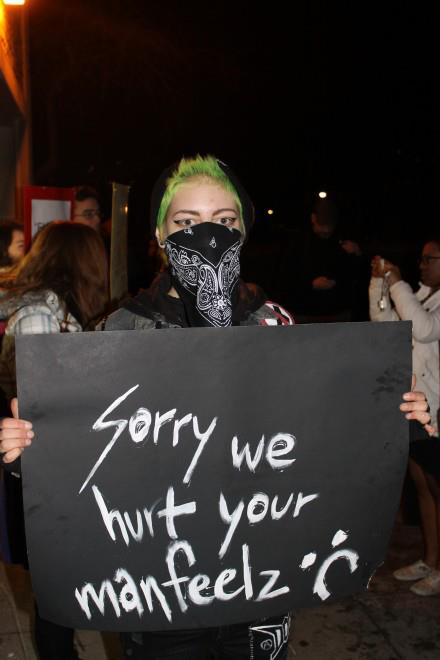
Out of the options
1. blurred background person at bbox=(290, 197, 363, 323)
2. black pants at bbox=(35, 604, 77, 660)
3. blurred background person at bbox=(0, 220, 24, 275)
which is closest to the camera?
black pants at bbox=(35, 604, 77, 660)

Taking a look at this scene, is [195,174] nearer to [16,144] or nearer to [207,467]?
[207,467]

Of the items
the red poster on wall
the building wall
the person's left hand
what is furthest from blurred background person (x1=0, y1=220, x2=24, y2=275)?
the building wall

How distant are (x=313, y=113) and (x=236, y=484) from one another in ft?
66.2

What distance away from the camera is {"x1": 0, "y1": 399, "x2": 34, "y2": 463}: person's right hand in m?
1.33

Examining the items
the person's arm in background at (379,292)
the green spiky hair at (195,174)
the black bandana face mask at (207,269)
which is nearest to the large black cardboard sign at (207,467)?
the black bandana face mask at (207,269)

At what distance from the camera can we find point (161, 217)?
1.89 metres

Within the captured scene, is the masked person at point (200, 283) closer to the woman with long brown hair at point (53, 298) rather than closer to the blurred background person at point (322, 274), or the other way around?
the woman with long brown hair at point (53, 298)

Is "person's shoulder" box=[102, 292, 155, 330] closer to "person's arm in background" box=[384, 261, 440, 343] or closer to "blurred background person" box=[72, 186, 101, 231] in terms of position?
"person's arm in background" box=[384, 261, 440, 343]

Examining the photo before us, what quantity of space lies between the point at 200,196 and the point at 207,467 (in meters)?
0.76

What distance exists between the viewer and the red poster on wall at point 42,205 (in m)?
4.94

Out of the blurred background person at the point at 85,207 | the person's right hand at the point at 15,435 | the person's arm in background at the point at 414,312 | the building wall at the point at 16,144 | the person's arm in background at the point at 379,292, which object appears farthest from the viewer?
the building wall at the point at 16,144

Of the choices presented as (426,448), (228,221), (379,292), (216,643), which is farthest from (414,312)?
(216,643)

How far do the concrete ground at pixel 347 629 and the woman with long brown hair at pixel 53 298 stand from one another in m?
0.61

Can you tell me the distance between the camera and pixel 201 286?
5.74 feet
